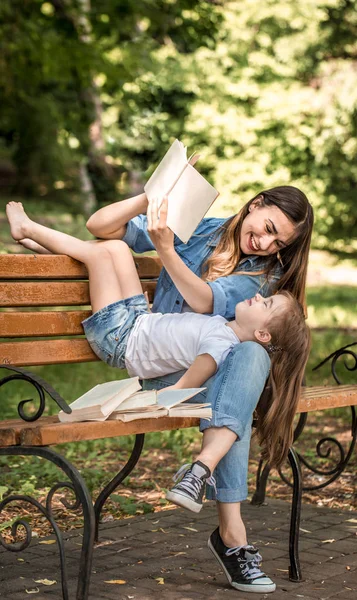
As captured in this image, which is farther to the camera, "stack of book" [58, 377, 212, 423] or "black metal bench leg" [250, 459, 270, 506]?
"black metal bench leg" [250, 459, 270, 506]

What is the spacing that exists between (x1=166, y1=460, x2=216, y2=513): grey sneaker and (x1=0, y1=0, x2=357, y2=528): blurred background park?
10192 mm

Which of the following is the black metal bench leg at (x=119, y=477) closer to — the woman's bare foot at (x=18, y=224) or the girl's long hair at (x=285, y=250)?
the girl's long hair at (x=285, y=250)

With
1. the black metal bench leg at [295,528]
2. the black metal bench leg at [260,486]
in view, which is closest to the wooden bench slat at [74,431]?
the black metal bench leg at [295,528]

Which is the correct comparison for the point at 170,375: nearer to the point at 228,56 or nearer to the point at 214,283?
the point at 214,283

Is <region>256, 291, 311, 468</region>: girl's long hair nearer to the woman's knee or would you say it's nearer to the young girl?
the young girl

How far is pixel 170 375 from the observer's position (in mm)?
3549

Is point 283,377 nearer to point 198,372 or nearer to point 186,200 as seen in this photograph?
point 198,372

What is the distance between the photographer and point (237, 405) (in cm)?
308

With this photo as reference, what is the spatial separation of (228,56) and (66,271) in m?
19.9

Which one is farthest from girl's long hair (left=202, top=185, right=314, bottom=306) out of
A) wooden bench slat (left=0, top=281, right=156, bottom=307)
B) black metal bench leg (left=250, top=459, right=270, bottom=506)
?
black metal bench leg (left=250, top=459, right=270, bottom=506)

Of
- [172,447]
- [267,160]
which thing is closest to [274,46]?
[267,160]

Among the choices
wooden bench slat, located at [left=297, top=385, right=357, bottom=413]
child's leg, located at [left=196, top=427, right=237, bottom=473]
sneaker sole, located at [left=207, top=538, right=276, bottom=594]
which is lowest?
sneaker sole, located at [left=207, top=538, right=276, bottom=594]

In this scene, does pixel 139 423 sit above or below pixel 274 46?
above

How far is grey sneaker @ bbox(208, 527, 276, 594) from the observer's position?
319cm
